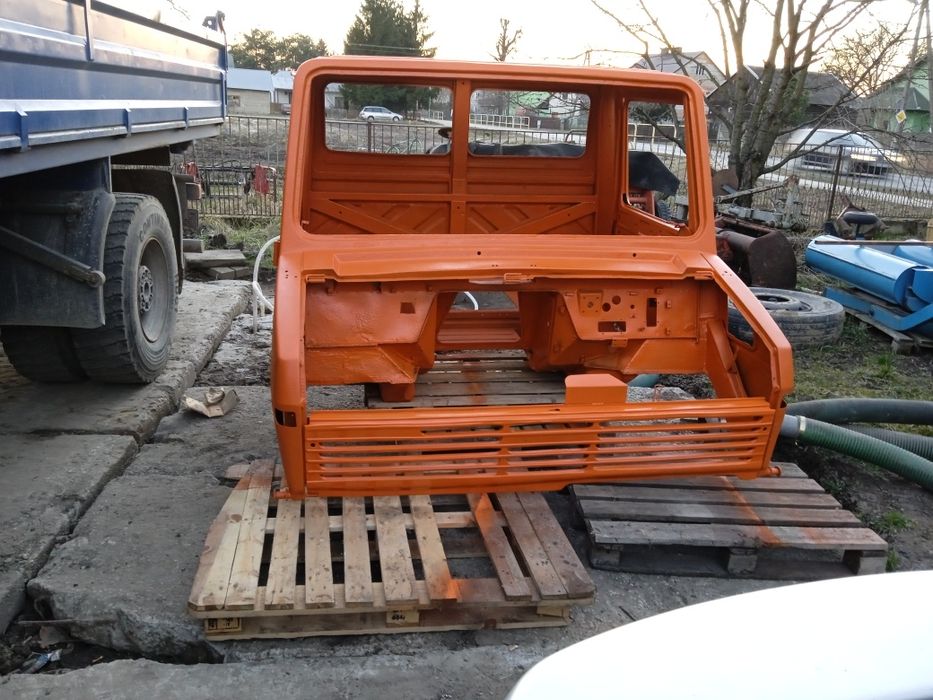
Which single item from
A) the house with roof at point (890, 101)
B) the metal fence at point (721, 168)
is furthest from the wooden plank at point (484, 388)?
the house with roof at point (890, 101)

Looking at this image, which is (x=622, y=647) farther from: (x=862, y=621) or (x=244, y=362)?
(x=244, y=362)

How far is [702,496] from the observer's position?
375cm

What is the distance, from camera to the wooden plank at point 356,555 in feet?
9.57

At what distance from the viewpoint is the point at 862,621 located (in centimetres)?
166

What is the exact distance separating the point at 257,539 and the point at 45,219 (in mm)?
2172

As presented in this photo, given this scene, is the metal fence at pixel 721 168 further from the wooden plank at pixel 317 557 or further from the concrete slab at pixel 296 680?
the concrete slab at pixel 296 680

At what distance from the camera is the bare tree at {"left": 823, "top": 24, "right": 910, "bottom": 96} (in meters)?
10.6

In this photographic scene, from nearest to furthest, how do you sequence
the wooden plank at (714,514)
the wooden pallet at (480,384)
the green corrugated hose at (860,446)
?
the wooden plank at (714,514), the green corrugated hose at (860,446), the wooden pallet at (480,384)

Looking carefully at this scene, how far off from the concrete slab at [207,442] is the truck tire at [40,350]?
2.25 ft

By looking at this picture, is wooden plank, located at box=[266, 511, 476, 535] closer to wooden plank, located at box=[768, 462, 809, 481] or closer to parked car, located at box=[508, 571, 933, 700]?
wooden plank, located at box=[768, 462, 809, 481]

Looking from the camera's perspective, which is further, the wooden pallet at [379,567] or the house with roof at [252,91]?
the house with roof at [252,91]

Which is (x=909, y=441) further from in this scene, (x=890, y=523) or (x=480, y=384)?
(x=480, y=384)

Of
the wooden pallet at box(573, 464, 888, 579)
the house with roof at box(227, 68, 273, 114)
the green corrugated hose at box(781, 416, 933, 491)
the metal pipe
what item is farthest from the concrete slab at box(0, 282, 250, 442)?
the house with roof at box(227, 68, 273, 114)

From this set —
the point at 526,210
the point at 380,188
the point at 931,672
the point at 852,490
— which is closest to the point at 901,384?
the point at 852,490
